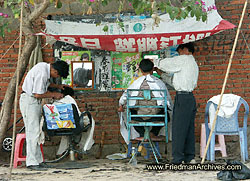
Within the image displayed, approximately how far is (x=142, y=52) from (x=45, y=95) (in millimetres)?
2002

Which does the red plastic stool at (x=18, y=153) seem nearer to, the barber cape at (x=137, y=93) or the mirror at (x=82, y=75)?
the barber cape at (x=137, y=93)

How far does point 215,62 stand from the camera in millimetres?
7230

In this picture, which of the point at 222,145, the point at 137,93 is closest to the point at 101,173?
the point at 137,93

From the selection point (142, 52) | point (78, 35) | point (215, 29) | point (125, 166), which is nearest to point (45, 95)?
point (78, 35)

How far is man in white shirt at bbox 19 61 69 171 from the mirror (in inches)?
50.0

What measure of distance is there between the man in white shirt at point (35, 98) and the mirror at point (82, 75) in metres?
1.27

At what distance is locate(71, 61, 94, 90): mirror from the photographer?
7426 mm

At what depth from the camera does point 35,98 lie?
612cm

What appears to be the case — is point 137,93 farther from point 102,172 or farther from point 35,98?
point 35,98

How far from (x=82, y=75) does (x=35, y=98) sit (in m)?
1.50

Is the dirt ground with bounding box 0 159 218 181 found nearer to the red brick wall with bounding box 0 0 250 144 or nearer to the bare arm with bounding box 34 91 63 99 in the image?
the bare arm with bounding box 34 91 63 99

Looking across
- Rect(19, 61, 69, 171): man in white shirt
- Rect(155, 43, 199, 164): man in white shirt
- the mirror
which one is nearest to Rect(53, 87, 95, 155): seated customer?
Rect(19, 61, 69, 171): man in white shirt

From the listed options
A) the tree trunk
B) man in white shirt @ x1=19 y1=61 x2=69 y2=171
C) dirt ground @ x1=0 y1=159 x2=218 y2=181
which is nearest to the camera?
dirt ground @ x1=0 y1=159 x2=218 y2=181

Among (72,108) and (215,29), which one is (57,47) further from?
(215,29)
